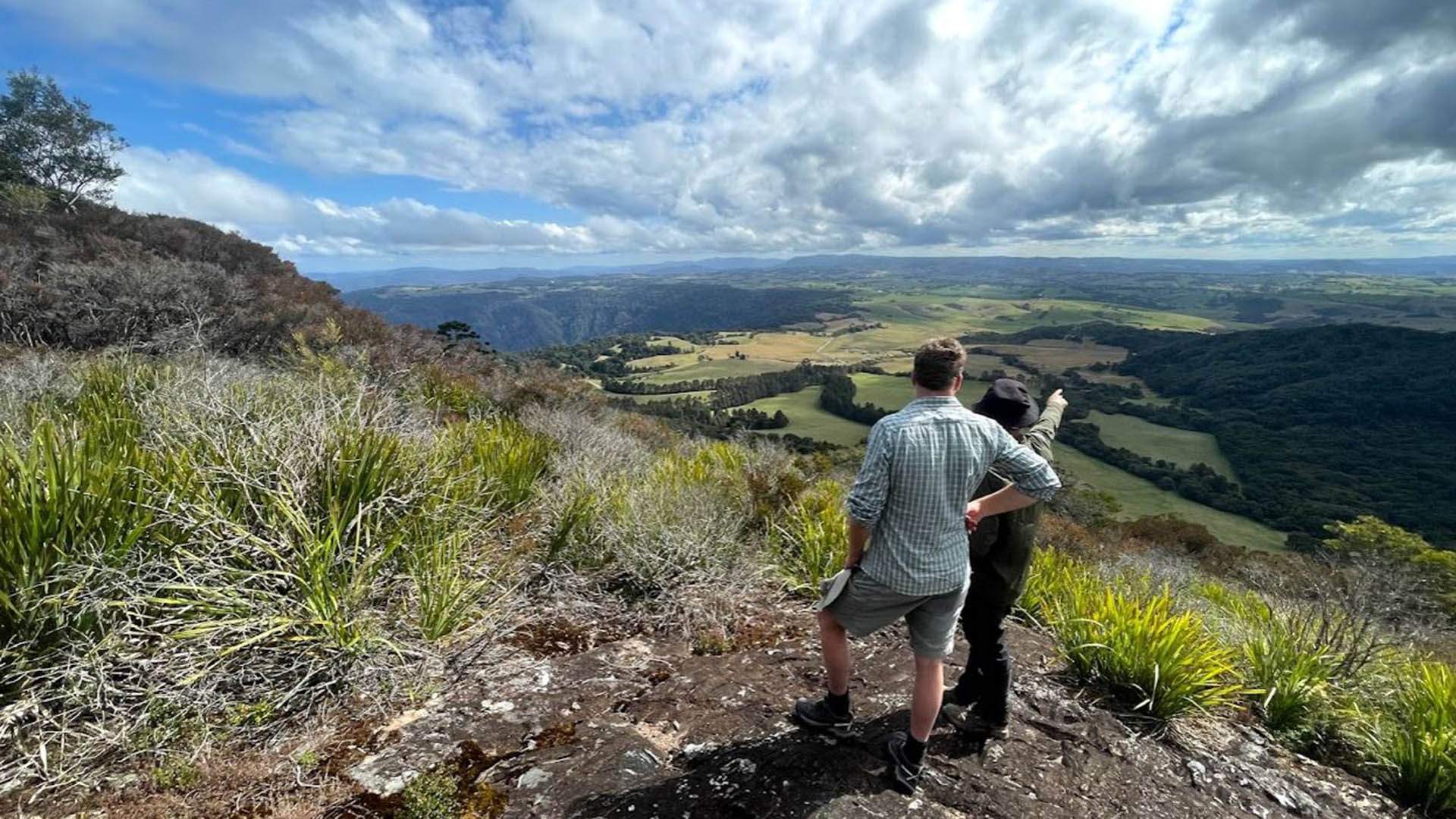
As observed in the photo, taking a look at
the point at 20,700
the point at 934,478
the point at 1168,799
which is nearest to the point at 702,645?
the point at 934,478

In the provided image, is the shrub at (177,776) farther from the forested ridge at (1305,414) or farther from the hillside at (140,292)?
the forested ridge at (1305,414)

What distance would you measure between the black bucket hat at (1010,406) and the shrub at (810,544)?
1848mm

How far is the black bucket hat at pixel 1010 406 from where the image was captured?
2.82 meters

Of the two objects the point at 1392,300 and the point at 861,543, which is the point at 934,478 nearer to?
the point at 861,543

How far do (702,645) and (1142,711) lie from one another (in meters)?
2.58


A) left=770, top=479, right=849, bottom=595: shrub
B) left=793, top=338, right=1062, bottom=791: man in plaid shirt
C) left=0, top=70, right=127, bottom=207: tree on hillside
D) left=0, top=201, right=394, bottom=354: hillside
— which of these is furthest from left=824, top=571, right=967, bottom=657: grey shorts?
left=0, top=70, right=127, bottom=207: tree on hillside

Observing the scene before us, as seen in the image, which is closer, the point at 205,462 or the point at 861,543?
the point at 861,543

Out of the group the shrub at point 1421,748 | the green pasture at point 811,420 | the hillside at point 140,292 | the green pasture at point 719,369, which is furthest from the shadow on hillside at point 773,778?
the green pasture at point 719,369

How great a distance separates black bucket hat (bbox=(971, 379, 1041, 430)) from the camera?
282 centimetres

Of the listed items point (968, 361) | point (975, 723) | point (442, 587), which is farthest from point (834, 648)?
point (968, 361)

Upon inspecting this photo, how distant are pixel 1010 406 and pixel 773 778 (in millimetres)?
2031

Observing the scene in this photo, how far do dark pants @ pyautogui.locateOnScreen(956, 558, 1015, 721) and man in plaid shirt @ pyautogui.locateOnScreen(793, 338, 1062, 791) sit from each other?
1.51 ft

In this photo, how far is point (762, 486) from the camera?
6.08 metres

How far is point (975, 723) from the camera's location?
118 inches
